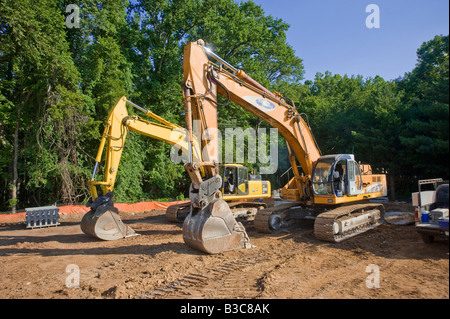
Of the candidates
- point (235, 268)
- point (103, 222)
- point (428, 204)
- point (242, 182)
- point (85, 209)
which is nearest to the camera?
point (235, 268)

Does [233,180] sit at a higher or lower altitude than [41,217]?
higher

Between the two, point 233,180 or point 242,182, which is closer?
point 233,180

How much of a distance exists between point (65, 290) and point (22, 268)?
2207 mm

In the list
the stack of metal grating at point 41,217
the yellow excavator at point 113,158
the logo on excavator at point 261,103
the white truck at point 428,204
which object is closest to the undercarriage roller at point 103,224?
the yellow excavator at point 113,158

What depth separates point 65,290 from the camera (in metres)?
5.09

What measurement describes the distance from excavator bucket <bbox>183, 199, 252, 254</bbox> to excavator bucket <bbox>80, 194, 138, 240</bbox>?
3.35 meters

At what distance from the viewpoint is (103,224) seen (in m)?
8.88

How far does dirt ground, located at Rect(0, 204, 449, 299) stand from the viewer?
4.67m

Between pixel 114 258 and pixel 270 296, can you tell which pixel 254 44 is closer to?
pixel 114 258

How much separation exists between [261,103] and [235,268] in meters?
4.66

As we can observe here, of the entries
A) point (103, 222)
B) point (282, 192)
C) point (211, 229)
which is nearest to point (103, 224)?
point (103, 222)

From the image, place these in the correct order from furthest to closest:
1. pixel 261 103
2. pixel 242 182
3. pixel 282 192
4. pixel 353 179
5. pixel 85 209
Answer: pixel 85 209
pixel 242 182
pixel 282 192
pixel 353 179
pixel 261 103

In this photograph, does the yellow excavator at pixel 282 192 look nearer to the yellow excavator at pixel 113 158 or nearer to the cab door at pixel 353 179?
the cab door at pixel 353 179

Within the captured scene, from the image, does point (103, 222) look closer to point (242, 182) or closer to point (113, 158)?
point (113, 158)
